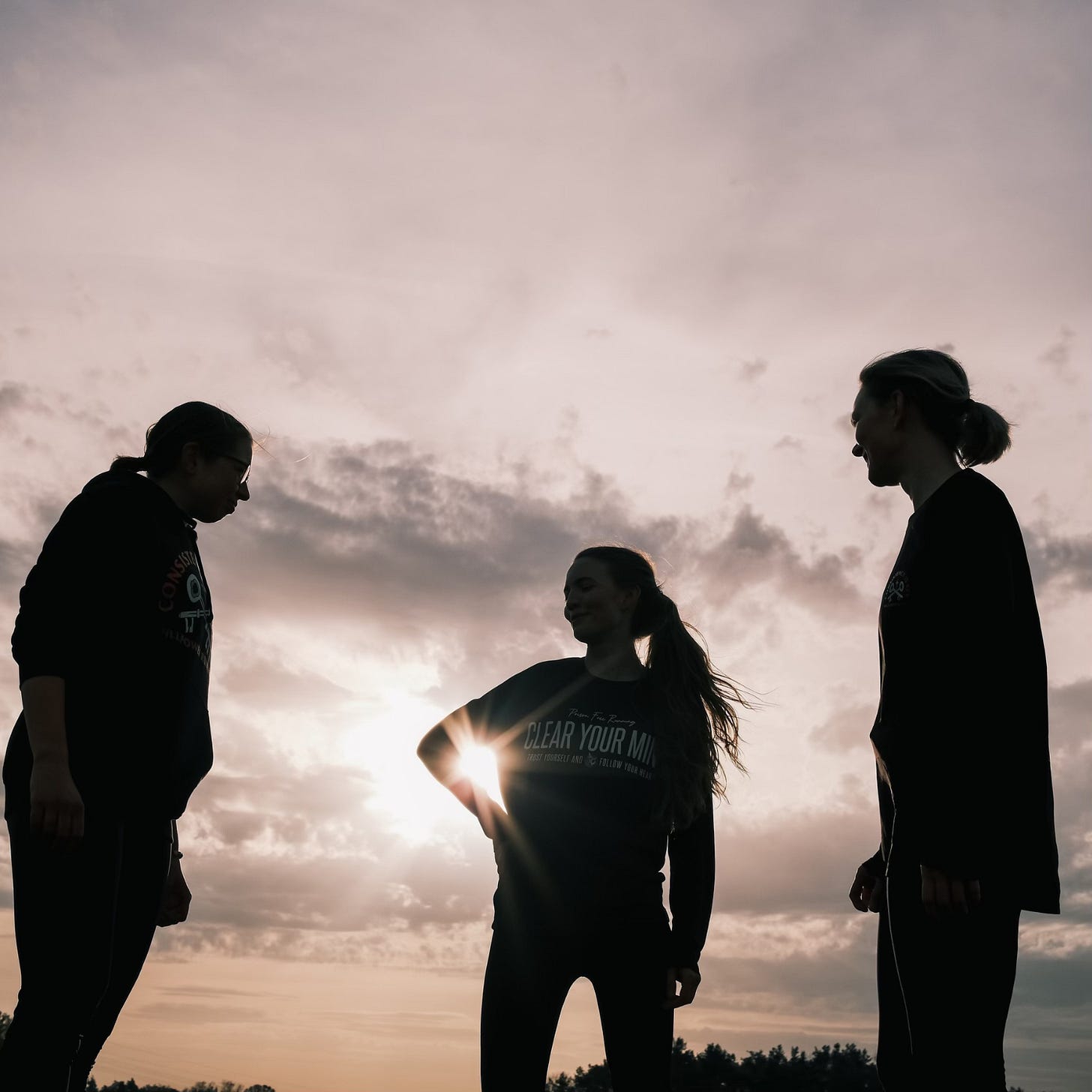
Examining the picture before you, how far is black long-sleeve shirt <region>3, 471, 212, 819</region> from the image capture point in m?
3.50

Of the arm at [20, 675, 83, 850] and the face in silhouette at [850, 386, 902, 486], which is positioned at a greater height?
the face in silhouette at [850, 386, 902, 486]

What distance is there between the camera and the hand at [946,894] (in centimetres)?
307

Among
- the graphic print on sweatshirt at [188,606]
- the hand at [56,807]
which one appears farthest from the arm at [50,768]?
the graphic print on sweatshirt at [188,606]

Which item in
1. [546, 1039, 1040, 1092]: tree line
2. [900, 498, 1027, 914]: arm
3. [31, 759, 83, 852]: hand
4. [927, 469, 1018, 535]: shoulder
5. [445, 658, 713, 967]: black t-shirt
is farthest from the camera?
[546, 1039, 1040, 1092]: tree line

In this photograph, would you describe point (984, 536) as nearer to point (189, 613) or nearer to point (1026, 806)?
point (1026, 806)

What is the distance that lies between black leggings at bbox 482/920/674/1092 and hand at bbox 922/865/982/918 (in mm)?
1666

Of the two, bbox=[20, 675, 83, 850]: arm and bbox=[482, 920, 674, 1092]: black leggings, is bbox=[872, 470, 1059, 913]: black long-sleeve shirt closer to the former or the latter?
bbox=[482, 920, 674, 1092]: black leggings

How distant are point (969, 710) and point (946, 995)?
83 cm

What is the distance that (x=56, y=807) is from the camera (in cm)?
322

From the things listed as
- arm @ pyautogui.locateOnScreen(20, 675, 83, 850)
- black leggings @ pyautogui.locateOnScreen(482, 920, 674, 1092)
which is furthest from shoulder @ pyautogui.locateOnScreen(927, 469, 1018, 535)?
arm @ pyautogui.locateOnScreen(20, 675, 83, 850)

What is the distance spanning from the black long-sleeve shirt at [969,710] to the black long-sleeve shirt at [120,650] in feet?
7.98

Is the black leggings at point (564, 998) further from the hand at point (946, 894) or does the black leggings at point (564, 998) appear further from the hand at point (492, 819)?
the hand at point (946, 894)

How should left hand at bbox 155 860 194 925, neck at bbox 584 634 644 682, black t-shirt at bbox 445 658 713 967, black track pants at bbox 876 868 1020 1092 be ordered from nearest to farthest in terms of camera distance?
black track pants at bbox 876 868 1020 1092
left hand at bbox 155 860 194 925
black t-shirt at bbox 445 658 713 967
neck at bbox 584 634 644 682

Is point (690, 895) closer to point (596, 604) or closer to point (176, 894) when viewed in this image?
point (596, 604)
